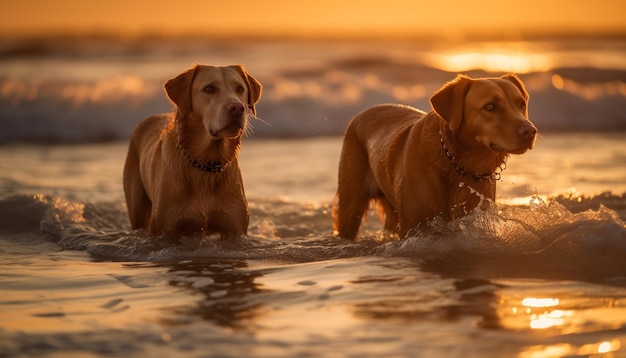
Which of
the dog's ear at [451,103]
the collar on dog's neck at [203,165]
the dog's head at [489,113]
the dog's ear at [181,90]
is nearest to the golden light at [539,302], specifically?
the dog's head at [489,113]

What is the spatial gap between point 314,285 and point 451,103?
5.39 feet

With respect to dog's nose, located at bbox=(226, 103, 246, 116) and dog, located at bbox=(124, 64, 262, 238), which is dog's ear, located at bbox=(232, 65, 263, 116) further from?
dog's nose, located at bbox=(226, 103, 246, 116)

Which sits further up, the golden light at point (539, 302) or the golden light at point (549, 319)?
the golden light at point (539, 302)

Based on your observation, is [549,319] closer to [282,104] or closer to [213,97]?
[213,97]

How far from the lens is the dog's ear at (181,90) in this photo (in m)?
7.40

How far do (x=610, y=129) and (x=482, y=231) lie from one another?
12044 millimetres

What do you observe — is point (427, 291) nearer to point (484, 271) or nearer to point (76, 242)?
point (484, 271)

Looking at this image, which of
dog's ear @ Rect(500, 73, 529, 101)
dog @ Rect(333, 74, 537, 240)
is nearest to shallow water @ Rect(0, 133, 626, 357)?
dog @ Rect(333, 74, 537, 240)

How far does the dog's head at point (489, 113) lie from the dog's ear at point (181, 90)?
1.83m

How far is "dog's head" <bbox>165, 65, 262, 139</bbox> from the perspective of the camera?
718 centimetres

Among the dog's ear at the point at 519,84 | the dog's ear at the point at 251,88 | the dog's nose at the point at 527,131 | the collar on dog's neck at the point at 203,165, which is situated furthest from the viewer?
the dog's ear at the point at 251,88

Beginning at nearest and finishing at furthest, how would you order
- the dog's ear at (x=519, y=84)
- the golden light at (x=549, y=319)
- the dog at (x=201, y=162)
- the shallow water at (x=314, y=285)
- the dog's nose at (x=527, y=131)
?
the shallow water at (x=314, y=285)
the golden light at (x=549, y=319)
the dog's nose at (x=527, y=131)
the dog's ear at (x=519, y=84)
the dog at (x=201, y=162)

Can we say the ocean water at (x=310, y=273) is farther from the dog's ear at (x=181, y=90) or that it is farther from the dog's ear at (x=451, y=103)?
the dog's ear at (x=181, y=90)

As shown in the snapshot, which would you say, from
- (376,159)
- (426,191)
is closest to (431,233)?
(426,191)
